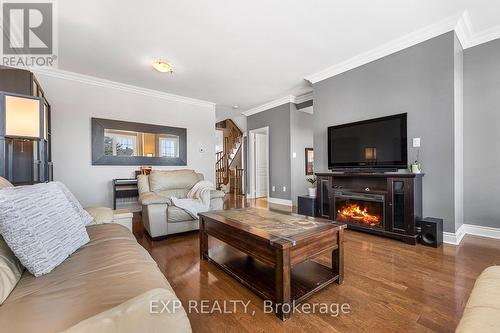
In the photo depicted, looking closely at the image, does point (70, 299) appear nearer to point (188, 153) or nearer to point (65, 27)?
point (65, 27)

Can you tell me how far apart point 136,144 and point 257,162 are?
329 cm

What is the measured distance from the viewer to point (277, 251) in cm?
138

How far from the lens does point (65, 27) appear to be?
261cm

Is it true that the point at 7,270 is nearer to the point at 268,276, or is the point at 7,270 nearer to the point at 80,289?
the point at 80,289

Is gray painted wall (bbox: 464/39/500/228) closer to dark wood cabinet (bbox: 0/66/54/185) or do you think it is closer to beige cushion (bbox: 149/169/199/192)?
beige cushion (bbox: 149/169/199/192)

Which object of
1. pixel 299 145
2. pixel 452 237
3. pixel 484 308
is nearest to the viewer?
pixel 484 308

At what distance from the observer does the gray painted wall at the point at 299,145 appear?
17.5ft

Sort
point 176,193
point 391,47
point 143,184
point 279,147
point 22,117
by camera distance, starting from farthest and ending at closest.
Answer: point 279,147
point 176,193
point 143,184
point 391,47
point 22,117

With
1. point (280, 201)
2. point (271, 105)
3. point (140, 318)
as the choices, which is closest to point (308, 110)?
point (271, 105)

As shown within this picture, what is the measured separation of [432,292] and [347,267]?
23.9 inches

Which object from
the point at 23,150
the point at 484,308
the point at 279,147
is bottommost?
the point at 484,308

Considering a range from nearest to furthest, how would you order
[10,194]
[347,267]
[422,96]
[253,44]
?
[10,194] < [347,267] < [422,96] < [253,44]

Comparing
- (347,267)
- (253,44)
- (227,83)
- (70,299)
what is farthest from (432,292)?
(227,83)
